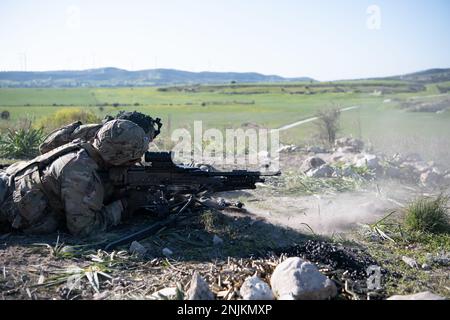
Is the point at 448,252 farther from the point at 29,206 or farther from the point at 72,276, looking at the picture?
the point at 29,206

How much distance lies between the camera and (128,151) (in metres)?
6.61

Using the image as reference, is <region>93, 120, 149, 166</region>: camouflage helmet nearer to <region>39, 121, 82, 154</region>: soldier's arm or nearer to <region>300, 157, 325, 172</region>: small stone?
<region>39, 121, 82, 154</region>: soldier's arm

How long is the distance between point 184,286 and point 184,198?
275 cm

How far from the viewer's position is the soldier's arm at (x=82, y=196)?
20.7ft

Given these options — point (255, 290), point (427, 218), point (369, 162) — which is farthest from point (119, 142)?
point (369, 162)

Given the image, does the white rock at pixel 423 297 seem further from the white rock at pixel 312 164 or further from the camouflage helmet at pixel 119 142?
the white rock at pixel 312 164

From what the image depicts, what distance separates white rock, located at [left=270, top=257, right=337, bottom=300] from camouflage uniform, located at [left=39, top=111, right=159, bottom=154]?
3.68 m

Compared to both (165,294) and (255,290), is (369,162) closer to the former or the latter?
(255,290)

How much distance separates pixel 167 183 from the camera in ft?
23.5

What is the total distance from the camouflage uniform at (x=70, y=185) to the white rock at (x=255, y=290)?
9.14 ft

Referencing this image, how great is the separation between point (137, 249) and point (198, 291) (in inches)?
68.7

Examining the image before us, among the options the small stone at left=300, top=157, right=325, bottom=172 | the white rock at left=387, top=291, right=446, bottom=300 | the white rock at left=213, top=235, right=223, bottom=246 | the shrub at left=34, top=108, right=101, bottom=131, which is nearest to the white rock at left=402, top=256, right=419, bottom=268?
the white rock at left=387, top=291, right=446, bottom=300

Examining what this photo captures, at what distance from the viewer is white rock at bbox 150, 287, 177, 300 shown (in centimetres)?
471

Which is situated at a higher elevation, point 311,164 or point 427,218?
point 311,164
